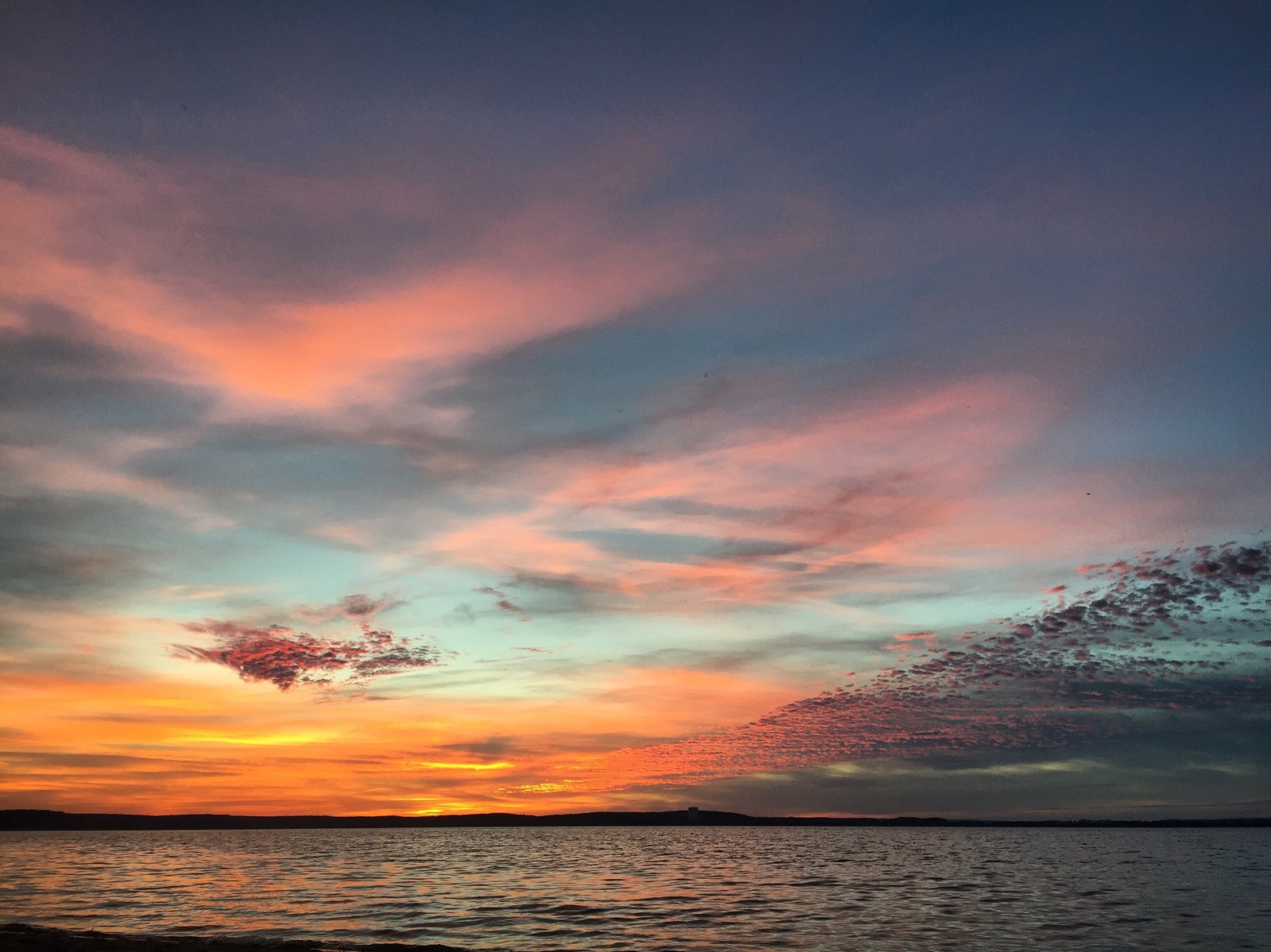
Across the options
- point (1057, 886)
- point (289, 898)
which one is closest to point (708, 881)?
point (1057, 886)

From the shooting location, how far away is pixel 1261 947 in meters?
38.6

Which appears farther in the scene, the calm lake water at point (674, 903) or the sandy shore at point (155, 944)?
the calm lake water at point (674, 903)

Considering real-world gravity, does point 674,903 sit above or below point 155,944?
below

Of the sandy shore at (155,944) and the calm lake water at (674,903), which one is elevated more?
the sandy shore at (155,944)

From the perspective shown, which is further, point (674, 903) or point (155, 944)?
point (674, 903)

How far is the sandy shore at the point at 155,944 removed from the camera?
31469 mm

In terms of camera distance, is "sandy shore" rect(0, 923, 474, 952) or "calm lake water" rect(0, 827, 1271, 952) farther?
"calm lake water" rect(0, 827, 1271, 952)

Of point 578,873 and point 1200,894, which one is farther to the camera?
point 578,873

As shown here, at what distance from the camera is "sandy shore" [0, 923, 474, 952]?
3147 centimetres

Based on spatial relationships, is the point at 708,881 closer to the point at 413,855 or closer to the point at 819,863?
the point at 819,863

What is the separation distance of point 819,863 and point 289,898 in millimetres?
63317

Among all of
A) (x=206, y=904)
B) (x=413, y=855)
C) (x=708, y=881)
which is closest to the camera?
(x=206, y=904)

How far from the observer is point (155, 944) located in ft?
112

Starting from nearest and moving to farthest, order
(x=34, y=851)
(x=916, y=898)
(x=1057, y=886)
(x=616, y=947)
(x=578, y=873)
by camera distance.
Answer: (x=616, y=947)
(x=916, y=898)
(x=1057, y=886)
(x=578, y=873)
(x=34, y=851)
